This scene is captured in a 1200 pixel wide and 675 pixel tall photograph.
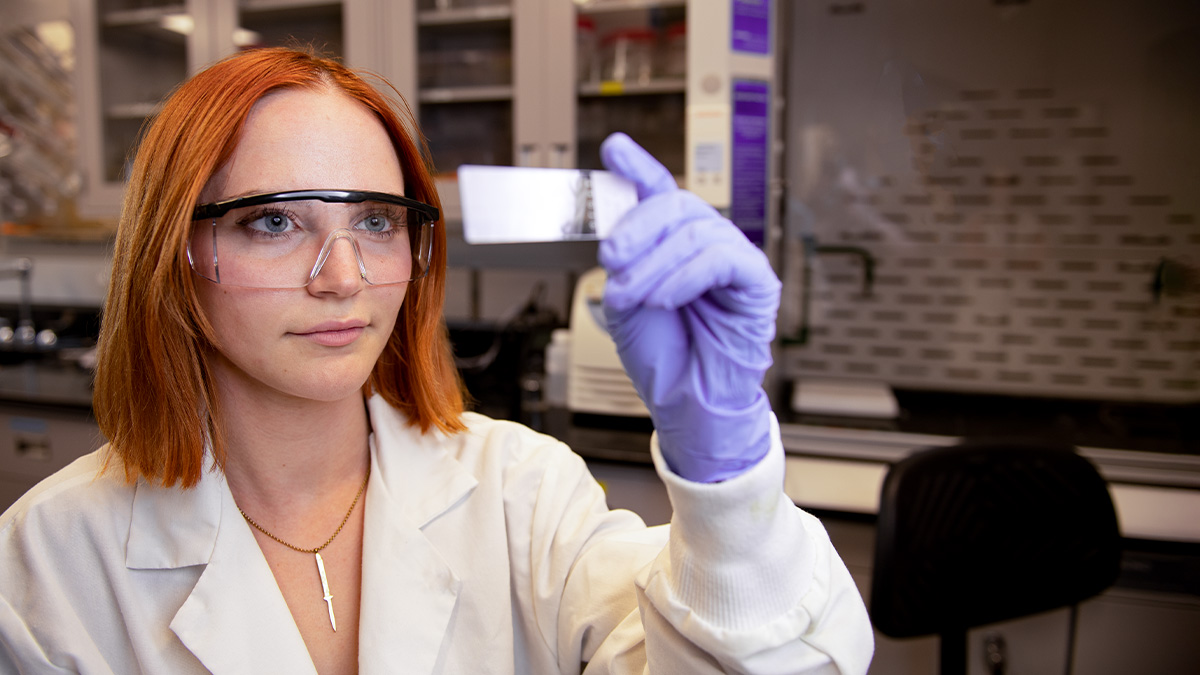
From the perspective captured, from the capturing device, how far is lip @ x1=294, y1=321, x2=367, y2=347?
0.86 meters

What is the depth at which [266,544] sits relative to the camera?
101 centimetres

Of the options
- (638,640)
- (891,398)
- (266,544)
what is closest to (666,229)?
(638,640)

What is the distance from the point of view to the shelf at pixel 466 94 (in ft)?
8.86

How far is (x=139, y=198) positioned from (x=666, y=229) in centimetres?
68

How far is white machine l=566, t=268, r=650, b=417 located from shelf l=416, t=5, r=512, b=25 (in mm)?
1079

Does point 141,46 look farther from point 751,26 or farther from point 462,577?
point 462,577

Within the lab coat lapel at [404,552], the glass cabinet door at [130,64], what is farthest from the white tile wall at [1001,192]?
the glass cabinet door at [130,64]

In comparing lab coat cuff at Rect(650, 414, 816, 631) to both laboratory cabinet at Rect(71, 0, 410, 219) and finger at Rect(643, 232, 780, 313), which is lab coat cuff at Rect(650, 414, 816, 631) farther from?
laboratory cabinet at Rect(71, 0, 410, 219)

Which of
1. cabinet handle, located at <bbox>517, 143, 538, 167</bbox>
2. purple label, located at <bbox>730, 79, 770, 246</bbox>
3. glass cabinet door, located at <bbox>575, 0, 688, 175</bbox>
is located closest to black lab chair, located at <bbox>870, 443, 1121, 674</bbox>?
purple label, located at <bbox>730, 79, 770, 246</bbox>

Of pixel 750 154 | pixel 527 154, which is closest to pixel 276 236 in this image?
pixel 750 154

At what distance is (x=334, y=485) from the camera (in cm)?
106

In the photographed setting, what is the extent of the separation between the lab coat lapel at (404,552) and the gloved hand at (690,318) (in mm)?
447

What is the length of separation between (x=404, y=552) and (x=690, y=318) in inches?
22.1

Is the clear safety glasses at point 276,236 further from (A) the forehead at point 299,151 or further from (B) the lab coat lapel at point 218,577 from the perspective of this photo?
(B) the lab coat lapel at point 218,577
